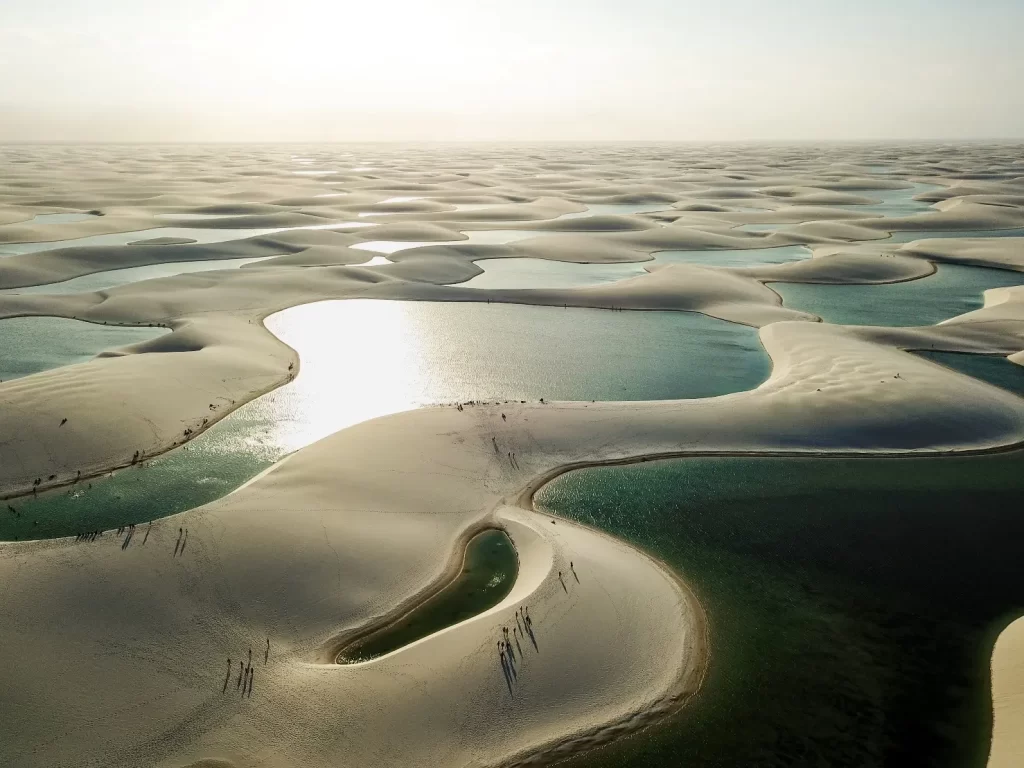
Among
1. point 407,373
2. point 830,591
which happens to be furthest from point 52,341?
point 830,591

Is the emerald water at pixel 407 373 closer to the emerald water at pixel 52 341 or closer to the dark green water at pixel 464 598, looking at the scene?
the emerald water at pixel 52 341

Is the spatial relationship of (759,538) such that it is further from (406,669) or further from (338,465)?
(338,465)

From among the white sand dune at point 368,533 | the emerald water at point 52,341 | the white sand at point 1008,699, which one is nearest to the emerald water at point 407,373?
the white sand dune at point 368,533

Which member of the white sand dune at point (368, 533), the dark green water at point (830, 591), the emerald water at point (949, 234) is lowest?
the dark green water at point (830, 591)

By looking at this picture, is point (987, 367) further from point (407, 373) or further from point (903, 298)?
point (407, 373)

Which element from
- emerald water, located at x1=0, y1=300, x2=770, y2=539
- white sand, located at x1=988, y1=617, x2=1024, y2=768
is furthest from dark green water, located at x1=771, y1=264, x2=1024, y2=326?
white sand, located at x1=988, y1=617, x2=1024, y2=768
